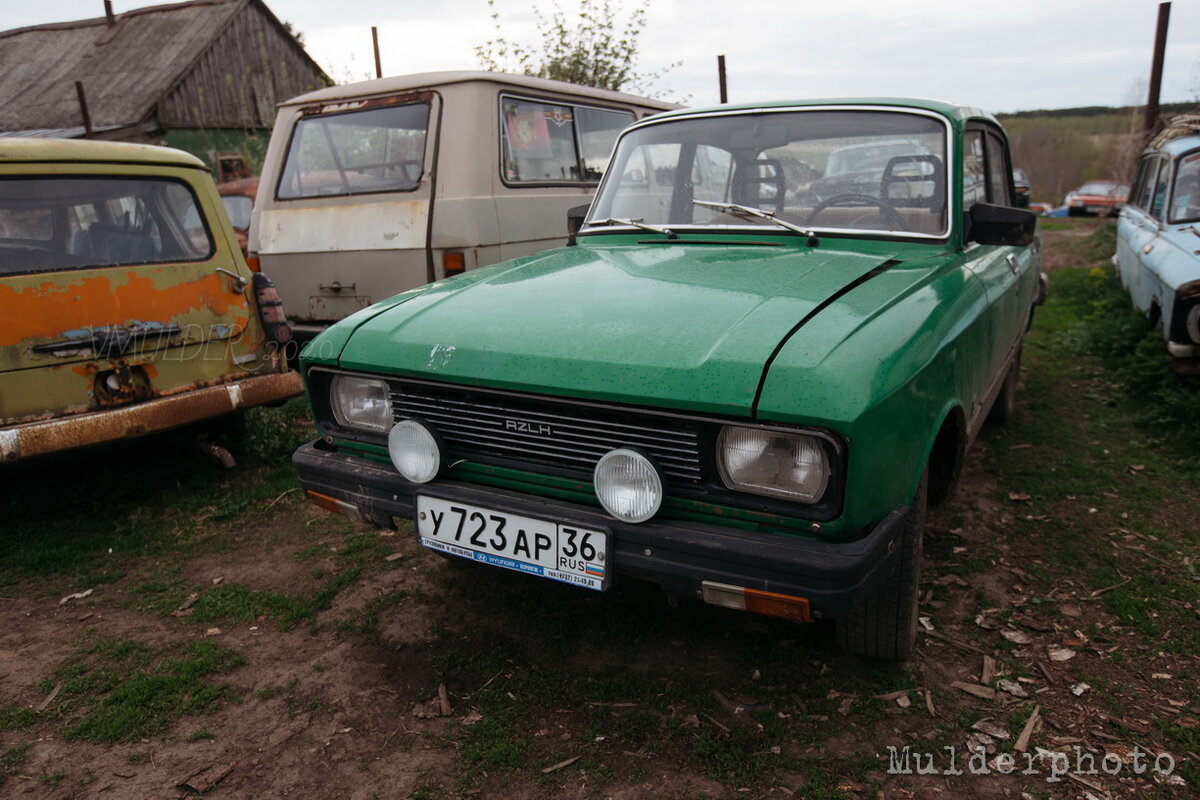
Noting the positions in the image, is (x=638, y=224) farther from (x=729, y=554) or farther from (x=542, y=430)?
(x=729, y=554)

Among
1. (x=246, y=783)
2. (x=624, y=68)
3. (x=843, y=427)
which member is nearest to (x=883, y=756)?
(x=843, y=427)

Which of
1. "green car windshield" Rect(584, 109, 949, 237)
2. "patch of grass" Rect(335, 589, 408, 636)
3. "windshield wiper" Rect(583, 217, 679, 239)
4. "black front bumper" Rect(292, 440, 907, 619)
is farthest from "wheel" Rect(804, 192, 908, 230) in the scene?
"patch of grass" Rect(335, 589, 408, 636)

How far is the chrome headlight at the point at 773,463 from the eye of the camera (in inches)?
75.5

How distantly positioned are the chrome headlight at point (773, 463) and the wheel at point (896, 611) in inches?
20.9

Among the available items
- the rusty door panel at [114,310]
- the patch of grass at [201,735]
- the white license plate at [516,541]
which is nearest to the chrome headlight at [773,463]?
the white license plate at [516,541]

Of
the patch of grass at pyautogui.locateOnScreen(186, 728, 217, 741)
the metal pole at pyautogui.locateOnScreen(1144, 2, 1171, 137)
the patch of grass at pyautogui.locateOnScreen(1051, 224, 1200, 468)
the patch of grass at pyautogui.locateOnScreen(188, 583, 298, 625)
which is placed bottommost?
the patch of grass at pyautogui.locateOnScreen(188, 583, 298, 625)

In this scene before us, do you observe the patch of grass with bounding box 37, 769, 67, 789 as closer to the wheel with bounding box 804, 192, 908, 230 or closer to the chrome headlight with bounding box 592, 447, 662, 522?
the chrome headlight with bounding box 592, 447, 662, 522

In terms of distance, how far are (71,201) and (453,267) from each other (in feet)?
6.54

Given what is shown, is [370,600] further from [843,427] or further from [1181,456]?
[1181,456]

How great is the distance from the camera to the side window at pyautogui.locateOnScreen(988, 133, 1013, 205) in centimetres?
380

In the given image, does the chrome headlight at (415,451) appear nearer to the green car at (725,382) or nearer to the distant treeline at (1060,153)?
the green car at (725,382)

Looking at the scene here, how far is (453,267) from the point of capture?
4.98 m

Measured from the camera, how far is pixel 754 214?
3.04 metres

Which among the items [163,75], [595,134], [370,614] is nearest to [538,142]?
[595,134]
